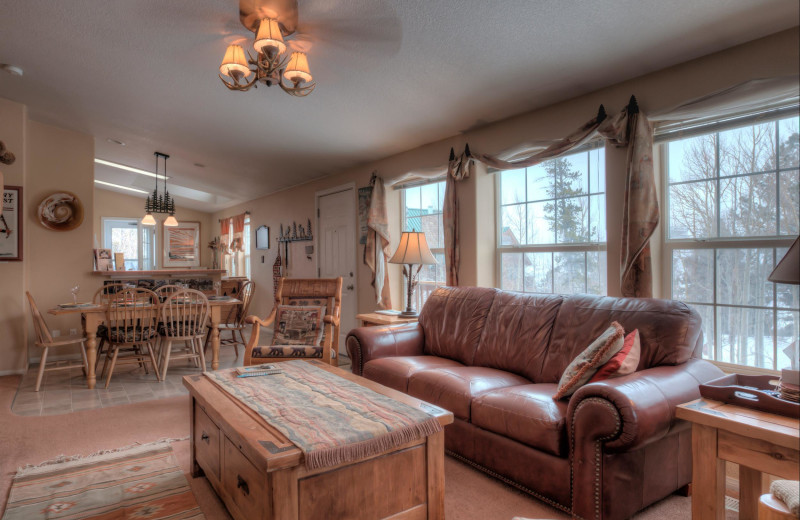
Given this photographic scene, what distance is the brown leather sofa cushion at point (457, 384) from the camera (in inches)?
95.7

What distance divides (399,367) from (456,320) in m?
0.60

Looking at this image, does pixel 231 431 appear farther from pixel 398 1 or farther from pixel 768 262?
pixel 768 262

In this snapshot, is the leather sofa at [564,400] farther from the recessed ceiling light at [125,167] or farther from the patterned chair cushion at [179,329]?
the recessed ceiling light at [125,167]

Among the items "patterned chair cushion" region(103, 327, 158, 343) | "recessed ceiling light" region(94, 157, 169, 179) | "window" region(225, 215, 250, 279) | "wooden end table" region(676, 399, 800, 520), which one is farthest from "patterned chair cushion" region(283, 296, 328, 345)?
"recessed ceiling light" region(94, 157, 169, 179)

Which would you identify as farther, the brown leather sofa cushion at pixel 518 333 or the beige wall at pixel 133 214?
the beige wall at pixel 133 214

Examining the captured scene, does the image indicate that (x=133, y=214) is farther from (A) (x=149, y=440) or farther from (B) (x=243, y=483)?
(B) (x=243, y=483)

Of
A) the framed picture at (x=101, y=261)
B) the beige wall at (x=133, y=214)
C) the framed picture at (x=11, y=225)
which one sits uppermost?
the beige wall at (x=133, y=214)

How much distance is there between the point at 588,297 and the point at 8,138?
558 centimetres

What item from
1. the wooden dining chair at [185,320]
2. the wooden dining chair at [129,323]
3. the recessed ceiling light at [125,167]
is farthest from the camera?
the recessed ceiling light at [125,167]

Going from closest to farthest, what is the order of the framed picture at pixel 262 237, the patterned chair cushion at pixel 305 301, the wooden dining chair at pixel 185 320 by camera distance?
the patterned chair cushion at pixel 305 301 → the wooden dining chair at pixel 185 320 → the framed picture at pixel 262 237

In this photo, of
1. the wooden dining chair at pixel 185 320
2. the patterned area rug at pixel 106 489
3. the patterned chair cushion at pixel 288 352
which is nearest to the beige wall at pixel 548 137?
the patterned chair cushion at pixel 288 352

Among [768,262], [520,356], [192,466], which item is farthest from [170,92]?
[768,262]

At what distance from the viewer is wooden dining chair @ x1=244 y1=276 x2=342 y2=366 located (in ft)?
11.1

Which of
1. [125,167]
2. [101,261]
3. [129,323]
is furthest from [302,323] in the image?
[125,167]
